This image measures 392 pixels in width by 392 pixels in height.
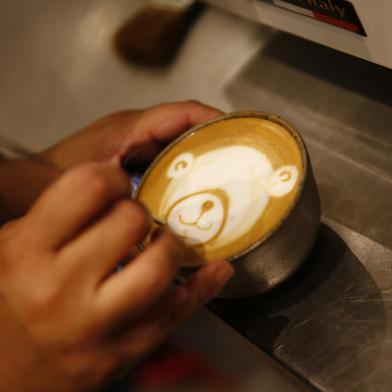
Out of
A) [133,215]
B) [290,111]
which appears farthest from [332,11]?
[133,215]

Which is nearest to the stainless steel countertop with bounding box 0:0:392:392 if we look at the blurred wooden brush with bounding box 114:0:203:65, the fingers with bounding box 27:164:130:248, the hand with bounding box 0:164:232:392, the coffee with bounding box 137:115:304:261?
the blurred wooden brush with bounding box 114:0:203:65

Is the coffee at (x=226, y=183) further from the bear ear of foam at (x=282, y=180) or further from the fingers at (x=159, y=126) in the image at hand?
the fingers at (x=159, y=126)

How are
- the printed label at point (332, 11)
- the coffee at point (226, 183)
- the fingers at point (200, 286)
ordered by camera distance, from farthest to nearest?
the printed label at point (332, 11), the coffee at point (226, 183), the fingers at point (200, 286)

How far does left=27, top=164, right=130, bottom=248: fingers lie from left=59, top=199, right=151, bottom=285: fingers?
2 cm

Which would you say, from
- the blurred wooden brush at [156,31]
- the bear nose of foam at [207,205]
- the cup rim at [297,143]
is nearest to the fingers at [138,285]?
the cup rim at [297,143]

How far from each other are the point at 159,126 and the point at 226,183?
28cm

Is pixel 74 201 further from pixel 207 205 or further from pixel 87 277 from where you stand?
pixel 207 205

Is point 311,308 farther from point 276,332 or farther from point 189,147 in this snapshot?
point 189,147

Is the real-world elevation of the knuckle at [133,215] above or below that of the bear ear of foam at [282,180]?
above

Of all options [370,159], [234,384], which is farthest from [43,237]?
[234,384]

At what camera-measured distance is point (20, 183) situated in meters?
1.18

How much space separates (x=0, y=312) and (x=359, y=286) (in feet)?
1.86

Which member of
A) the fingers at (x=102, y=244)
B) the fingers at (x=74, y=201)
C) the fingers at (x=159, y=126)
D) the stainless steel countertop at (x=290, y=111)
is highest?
the fingers at (x=74, y=201)

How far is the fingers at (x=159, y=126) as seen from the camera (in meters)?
1.19
